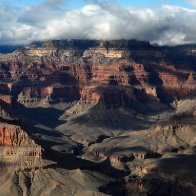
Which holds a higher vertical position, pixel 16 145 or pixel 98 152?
pixel 16 145

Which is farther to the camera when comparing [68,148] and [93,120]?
[93,120]

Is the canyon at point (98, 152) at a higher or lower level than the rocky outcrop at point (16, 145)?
lower

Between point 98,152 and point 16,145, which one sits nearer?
point 16,145

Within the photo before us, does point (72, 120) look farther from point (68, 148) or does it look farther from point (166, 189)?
point (166, 189)

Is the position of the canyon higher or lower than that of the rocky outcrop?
lower

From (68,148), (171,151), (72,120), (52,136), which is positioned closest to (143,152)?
(171,151)

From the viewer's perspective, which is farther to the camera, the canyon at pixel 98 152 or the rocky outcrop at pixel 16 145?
the rocky outcrop at pixel 16 145

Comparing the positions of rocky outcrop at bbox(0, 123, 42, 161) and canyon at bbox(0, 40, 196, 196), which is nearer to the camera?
canyon at bbox(0, 40, 196, 196)

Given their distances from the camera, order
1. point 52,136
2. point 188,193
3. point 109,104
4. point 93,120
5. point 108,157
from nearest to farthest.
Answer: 1. point 188,193
2. point 108,157
3. point 52,136
4. point 93,120
5. point 109,104

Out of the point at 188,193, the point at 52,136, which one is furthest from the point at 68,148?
the point at 188,193

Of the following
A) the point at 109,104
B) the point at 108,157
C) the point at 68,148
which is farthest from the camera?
the point at 109,104

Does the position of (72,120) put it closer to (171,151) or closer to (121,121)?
(121,121)
